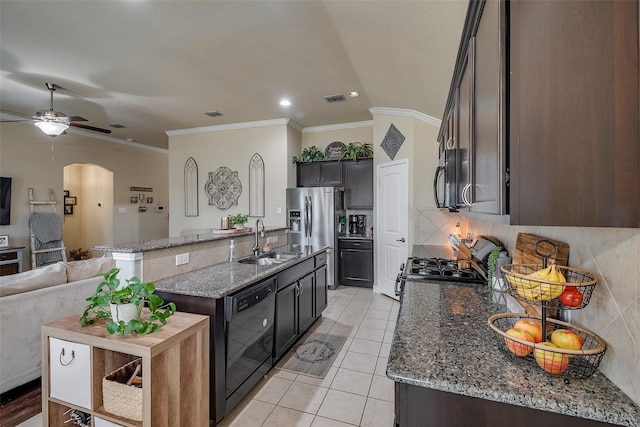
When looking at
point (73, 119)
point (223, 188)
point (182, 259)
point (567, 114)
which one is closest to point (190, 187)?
point (223, 188)

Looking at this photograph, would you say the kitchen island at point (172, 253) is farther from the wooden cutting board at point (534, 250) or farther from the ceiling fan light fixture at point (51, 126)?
the ceiling fan light fixture at point (51, 126)

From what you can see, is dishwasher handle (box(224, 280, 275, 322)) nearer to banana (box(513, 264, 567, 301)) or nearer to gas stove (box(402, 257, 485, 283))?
gas stove (box(402, 257, 485, 283))

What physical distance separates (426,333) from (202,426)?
1.42m

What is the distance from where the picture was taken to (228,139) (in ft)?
19.0

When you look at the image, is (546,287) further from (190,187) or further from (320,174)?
(190,187)

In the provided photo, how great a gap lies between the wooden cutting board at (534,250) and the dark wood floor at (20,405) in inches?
128

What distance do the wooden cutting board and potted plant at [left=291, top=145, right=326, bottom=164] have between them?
4291mm

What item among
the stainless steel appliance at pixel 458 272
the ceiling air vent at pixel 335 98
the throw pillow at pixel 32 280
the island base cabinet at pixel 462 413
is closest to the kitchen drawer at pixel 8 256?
the throw pillow at pixel 32 280

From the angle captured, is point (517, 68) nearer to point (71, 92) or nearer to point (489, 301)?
point (489, 301)

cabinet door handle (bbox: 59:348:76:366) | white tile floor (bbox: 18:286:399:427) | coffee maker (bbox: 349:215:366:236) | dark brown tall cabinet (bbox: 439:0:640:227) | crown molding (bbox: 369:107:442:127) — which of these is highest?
crown molding (bbox: 369:107:442:127)

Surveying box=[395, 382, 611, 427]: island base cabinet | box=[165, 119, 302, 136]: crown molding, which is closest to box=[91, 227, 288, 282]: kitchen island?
box=[395, 382, 611, 427]: island base cabinet

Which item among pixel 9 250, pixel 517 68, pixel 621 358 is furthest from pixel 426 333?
pixel 9 250

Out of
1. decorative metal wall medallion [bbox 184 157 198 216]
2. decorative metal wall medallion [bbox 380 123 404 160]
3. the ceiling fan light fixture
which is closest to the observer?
the ceiling fan light fixture

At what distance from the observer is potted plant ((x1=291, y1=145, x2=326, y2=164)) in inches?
217
